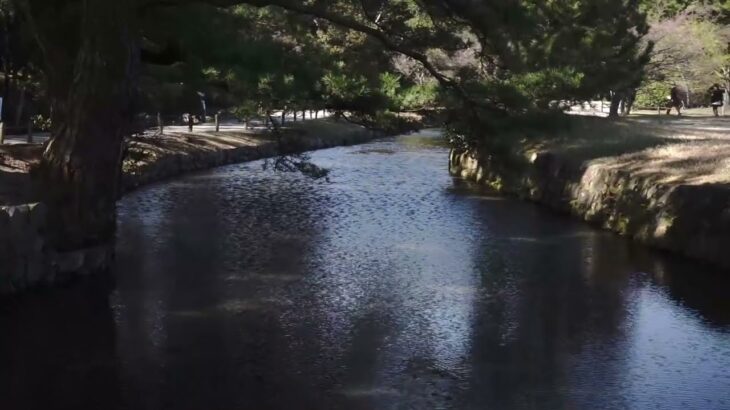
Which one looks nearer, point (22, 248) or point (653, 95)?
point (22, 248)

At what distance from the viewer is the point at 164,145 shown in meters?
21.5

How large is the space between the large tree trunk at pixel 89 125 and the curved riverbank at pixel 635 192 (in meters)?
4.15

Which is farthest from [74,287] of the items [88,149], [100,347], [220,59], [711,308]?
[711,308]

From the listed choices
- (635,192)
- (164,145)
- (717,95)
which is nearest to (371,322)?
(635,192)

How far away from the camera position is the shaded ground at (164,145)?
13219 millimetres

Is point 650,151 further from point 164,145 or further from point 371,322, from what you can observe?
point 164,145

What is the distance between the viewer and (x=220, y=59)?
10188 mm

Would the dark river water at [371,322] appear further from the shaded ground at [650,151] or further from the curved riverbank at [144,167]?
the shaded ground at [650,151]

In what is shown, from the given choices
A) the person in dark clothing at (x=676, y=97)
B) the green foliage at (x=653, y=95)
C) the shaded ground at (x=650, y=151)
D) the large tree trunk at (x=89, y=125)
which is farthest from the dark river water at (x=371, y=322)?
the green foliage at (x=653, y=95)

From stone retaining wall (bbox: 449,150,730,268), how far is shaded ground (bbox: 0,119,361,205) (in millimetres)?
4433

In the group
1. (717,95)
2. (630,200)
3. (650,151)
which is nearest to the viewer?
(630,200)

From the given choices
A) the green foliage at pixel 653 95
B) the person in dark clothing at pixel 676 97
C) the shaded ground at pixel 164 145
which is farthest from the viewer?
the green foliage at pixel 653 95

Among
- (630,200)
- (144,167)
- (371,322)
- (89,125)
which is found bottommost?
(371,322)

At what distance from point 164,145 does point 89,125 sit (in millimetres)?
11703
